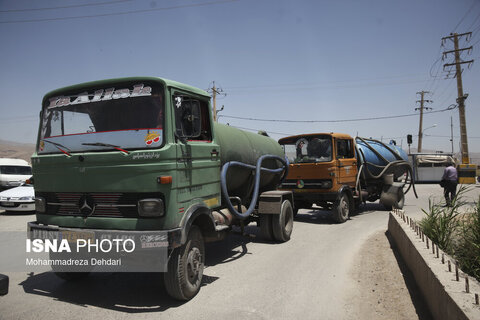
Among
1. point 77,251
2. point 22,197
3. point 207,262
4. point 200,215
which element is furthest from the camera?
point 22,197

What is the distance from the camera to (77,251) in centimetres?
457

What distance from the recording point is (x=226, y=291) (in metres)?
4.81

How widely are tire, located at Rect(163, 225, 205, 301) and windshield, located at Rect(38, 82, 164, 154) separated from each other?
1395 mm

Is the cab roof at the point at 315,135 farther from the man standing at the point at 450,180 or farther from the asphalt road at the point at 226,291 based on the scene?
the man standing at the point at 450,180

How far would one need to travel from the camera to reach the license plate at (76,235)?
4146 mm

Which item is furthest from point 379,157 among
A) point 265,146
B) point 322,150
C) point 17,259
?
point 17,259

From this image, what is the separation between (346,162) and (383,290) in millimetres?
6247

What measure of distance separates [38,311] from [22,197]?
393 inches

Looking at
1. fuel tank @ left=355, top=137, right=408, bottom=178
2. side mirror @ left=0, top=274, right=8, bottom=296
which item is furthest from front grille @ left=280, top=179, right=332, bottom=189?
side mirror @ left=0, top=274, right=8, bottom=296

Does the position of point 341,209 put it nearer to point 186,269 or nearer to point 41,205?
point 186,269

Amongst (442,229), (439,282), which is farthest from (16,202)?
(439,282)

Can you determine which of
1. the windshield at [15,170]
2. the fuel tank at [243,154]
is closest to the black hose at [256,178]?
the fuel tank at [243,154]

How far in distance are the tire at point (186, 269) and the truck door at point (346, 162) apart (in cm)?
651

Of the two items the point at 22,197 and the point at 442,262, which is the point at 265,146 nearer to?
the point at 442,262
